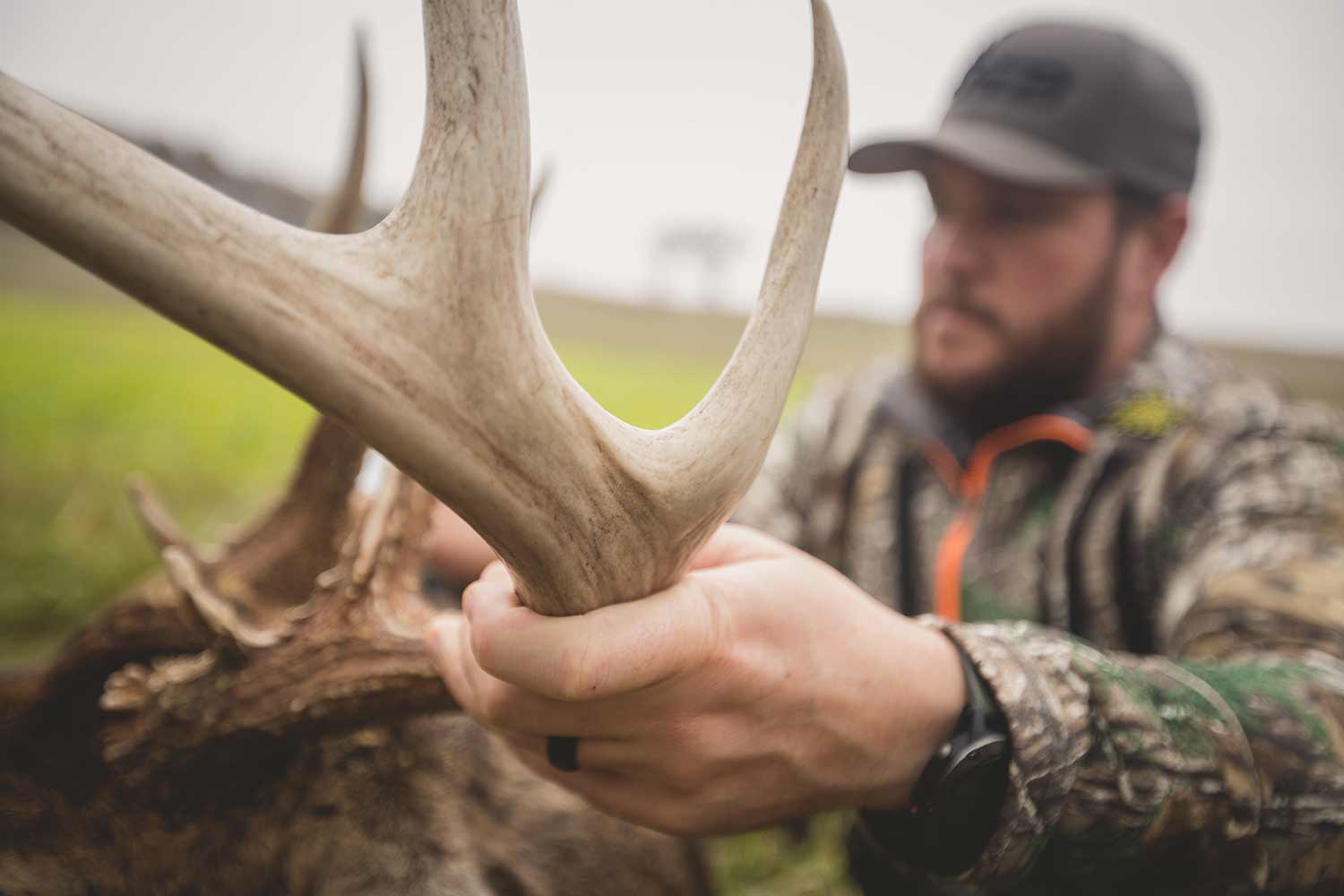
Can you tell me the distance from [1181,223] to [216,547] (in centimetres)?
355

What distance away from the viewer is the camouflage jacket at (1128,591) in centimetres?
135

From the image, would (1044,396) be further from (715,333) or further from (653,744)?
(715,333)

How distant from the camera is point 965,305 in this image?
9.66 ft

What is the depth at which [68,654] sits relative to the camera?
1711mm

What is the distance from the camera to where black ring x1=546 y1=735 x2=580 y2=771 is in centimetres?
113

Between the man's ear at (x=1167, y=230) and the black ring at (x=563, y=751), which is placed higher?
the man's ear at (x=1167, y=230)

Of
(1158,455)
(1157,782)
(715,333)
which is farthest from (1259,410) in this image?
(715,333)

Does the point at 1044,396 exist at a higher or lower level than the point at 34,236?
lower

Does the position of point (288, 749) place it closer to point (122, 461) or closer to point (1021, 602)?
point (1021, 602)

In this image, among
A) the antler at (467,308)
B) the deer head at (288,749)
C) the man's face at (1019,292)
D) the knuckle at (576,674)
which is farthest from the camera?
the man's face at (1019,292)

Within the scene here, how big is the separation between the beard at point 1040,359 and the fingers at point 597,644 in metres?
2.28

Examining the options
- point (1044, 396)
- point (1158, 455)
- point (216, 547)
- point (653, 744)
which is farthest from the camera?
point (1044, 396)

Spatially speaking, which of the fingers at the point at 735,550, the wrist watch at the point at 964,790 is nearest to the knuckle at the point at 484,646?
the fingers at the point at 735,550

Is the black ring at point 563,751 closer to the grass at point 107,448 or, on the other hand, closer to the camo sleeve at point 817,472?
the camo sleeve at point 817,472
